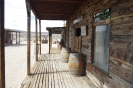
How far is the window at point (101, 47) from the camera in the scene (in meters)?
3.46

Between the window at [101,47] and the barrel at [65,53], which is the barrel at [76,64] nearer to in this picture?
the window at [101,47]

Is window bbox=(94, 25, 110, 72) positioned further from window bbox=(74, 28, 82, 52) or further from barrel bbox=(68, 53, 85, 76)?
window bbox=(74, 28, 82, 52)

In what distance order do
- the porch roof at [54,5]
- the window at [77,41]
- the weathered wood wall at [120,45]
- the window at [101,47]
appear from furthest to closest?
1. the window at [77,41]
2. the porch roof at [54,5]
3. the window at [101,47]
4. the weathered wood wall at [120,45]

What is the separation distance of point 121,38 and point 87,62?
243cm

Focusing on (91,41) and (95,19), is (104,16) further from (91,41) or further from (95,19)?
(91,41)

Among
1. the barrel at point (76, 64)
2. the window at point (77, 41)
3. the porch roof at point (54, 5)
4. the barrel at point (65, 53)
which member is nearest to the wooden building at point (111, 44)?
the barrel at point (76, 64)

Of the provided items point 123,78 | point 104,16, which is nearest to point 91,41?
point 104,16

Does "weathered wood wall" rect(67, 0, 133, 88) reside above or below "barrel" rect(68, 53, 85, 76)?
above

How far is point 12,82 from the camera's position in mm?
5594

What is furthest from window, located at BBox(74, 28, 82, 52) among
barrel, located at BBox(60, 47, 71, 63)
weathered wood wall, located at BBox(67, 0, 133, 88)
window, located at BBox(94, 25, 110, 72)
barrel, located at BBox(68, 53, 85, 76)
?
weathered wood wall, located at BBox(67, 0, 133, 88)

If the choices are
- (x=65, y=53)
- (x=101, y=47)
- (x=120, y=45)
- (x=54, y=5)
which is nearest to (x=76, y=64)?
(x=101, y=47)

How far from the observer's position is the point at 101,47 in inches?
149

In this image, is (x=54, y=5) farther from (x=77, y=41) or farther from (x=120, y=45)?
(x=120, y=45)

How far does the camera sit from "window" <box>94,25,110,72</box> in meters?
3.46
